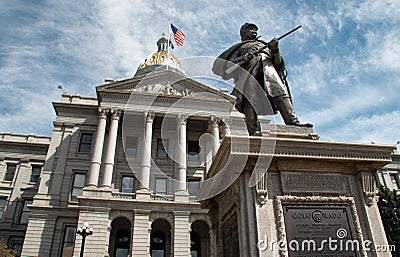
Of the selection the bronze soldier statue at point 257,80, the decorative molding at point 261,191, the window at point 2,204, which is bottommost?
the decorative molding at point 261,191


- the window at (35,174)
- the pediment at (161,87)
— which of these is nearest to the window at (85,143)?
the pediment at (161,87)

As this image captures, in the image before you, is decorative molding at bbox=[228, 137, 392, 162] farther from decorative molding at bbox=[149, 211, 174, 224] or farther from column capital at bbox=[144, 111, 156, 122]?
column capital at bbox=[144, 111, 156, 122]

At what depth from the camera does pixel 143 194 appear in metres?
27.3

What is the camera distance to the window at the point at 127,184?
30.5m

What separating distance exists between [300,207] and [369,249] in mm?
1020

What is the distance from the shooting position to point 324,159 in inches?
184

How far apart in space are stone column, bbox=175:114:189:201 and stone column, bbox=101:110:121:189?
5928 millimetres

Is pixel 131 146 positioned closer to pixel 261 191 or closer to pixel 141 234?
pixel 141 234

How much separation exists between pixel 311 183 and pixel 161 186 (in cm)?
2702

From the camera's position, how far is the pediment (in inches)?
1261

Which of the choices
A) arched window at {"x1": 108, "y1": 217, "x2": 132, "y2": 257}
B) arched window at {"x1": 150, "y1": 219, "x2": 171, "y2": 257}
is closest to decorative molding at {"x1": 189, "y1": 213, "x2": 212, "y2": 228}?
arched window at {"x1": 150, "y1": 219, "x2": 171, "y2": 257}

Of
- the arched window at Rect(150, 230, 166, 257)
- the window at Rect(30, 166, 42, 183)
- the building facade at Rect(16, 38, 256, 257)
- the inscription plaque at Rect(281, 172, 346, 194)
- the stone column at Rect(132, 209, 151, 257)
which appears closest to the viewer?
the inscription plaque at Rect(281, 172, 346, 194)

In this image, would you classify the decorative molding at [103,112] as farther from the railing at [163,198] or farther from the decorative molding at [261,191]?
the decorative molding at [261,191]

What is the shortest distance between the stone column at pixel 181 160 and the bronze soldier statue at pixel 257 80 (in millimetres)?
22109
